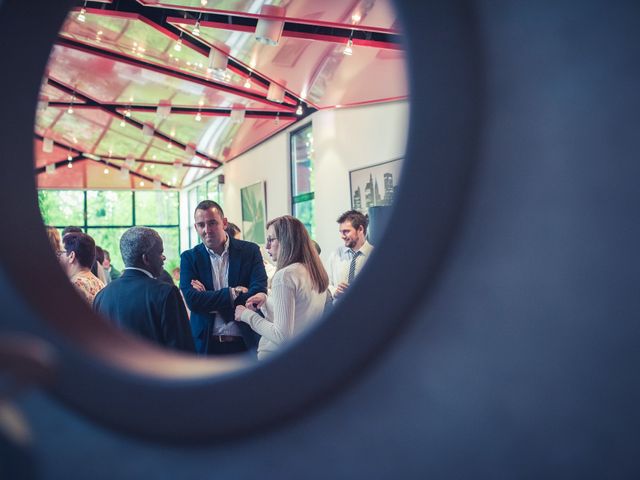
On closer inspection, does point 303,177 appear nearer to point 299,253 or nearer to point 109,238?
point 299,253

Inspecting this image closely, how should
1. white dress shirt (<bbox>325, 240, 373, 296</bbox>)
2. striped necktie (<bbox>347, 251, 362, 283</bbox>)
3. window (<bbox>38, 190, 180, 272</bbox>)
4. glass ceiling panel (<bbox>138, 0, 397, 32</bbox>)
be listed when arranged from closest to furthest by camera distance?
striped necktie (<bbox>347, 251, 362, 283</bbox>) → white dress shirt (<bbox>325, 240, 373, 296</bbox>) → glass ceiling panel (<bbox>138, 0, 397, 32</bbox>) → window (<bbox>38, 190, 180, 272</bbox>)

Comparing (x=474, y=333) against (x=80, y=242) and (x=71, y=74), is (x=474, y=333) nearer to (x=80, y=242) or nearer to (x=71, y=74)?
(x=80, y=242)

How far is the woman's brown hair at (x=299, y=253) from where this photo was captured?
2.54m

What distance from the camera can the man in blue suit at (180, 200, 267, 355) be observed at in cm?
283

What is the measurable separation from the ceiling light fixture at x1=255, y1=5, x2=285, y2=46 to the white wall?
133 cm

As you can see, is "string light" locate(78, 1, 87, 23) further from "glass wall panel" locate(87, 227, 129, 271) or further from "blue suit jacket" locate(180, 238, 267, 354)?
"glass wall panel" locate(87, 227, 129, 271)

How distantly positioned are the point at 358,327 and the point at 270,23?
399 cm

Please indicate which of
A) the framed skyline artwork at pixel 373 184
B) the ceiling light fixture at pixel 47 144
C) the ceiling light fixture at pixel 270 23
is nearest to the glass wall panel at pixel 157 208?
the ceiling light fixture at pixel 47 144

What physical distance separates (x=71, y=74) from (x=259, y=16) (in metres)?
4.36

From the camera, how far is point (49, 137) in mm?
12469

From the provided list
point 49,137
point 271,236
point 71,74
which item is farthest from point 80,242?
point 49,137

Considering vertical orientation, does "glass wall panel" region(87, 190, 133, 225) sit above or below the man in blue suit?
above

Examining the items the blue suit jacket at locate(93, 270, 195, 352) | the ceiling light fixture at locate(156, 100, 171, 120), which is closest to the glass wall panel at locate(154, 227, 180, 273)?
the ceiling light fixture at locate(156, 100, 171, 120)

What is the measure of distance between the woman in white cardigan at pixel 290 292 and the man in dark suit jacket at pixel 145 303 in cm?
32
